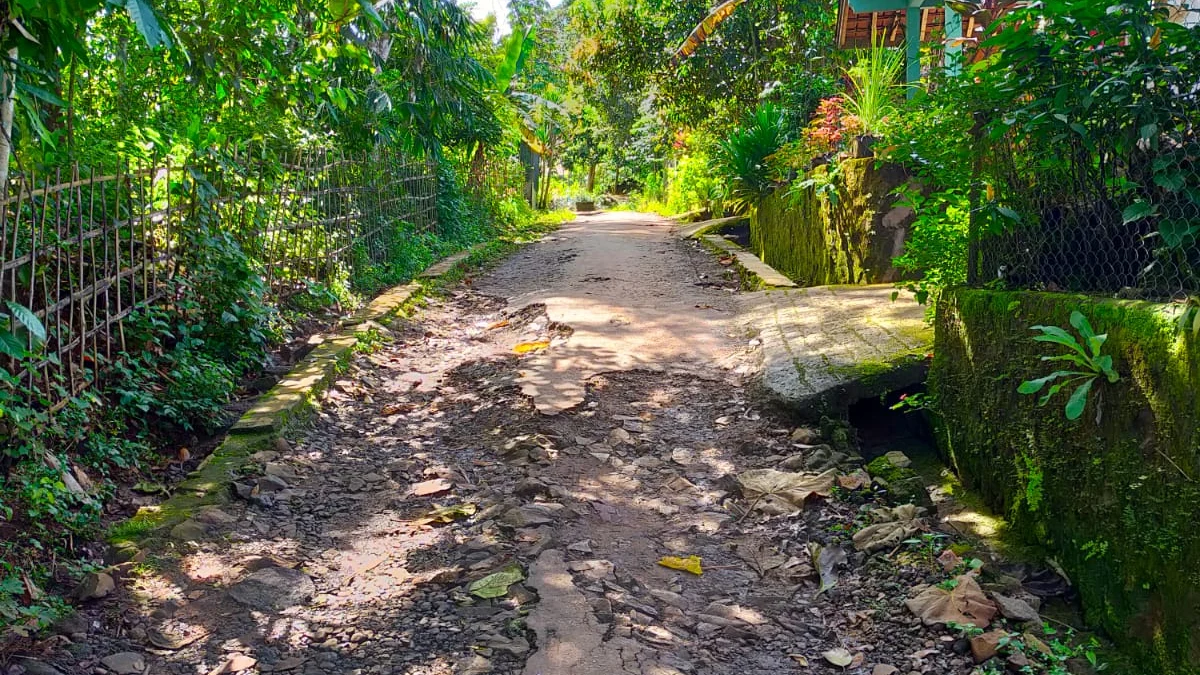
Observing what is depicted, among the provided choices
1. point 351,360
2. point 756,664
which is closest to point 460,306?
point 351,360

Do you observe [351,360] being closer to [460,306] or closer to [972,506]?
[460,306]

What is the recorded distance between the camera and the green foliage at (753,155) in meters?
11.8

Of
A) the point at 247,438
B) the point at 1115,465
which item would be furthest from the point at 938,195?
the point at 247,438

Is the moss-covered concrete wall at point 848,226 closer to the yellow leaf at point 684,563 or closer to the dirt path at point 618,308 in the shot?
the dirt path at point 618,308

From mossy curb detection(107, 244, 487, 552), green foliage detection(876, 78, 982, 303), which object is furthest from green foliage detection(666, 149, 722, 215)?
green foliage detection(876, 78, 982, 303)

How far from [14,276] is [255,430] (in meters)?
1.27

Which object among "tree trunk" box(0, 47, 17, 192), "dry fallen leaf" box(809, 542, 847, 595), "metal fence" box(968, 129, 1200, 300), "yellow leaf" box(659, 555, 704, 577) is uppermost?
"tree trunk" box(0, 47, 17, 192)

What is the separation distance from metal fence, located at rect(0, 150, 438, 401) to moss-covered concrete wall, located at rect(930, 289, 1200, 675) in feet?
10.8

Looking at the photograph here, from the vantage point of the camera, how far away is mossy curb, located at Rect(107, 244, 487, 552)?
3.32 meters

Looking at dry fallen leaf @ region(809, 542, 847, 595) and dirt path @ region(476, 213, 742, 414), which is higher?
dirt path @ region(476, 213, 742, 414)

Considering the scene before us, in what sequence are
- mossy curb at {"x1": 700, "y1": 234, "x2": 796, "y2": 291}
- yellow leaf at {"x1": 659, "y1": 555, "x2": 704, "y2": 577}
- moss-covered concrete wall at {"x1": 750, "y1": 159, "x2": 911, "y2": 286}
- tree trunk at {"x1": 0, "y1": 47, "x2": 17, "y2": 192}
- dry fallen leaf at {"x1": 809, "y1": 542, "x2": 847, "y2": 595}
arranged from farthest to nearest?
1. mossy curb at {"x1": 700, "y1": 234, "x2": 796, "y2": 291}
2. moss-covered concrete wall at {"x1": 750, "y1": 159, "x2": 911, "y2": 286}
3. yellow leaf at {"x1": 659, "y1": 555, "x2": 704, "y2": 577}
4. dry fallen leaf at {"x1": 809, "y1": 542, "x2": 847, "y2": 595}
5. tree trunk at {"x1": 0, "y1": 47, "x2": 17, "y2": 192}

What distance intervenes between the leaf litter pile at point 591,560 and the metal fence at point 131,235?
98 cm

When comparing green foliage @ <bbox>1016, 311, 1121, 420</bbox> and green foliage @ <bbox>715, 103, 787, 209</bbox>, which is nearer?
green foliage @ <bbox>1016, 311, 1121, 420</bbox>

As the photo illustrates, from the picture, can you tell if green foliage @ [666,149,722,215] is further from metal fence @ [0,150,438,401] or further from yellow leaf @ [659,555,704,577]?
yellow leaf @ [659,555,704,577]
